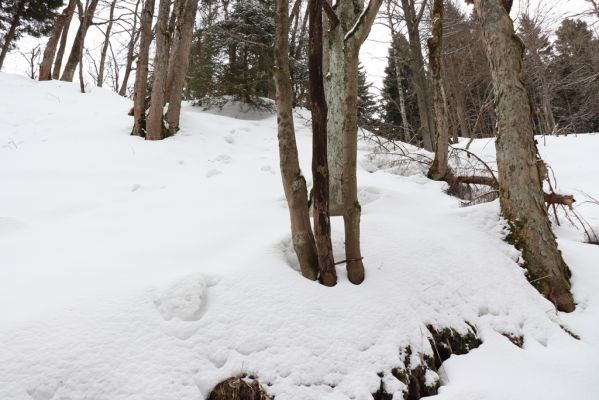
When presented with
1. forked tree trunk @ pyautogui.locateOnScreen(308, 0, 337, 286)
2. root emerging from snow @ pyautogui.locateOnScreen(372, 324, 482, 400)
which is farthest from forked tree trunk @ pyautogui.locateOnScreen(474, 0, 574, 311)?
forked tree trunk @ pyautogui.locateOnScreen(308, 0, 337, 286)

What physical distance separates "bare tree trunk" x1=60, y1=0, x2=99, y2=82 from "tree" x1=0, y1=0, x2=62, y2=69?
2.78 m

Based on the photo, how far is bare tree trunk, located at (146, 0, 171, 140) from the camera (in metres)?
6.18

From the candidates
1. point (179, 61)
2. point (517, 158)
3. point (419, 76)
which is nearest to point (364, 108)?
point (419, 76)

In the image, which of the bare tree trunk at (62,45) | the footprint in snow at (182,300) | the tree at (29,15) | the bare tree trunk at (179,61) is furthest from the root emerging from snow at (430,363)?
the tree at (29,15)

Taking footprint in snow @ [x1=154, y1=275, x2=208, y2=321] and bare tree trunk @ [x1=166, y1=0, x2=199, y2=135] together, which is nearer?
footprint in snow @ [x1=154, y1=275, x2=208, y2=321]

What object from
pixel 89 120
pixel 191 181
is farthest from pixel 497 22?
pixel 89 120

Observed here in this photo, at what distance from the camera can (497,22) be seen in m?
3.20

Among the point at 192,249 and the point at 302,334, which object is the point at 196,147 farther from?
the point at 302,334

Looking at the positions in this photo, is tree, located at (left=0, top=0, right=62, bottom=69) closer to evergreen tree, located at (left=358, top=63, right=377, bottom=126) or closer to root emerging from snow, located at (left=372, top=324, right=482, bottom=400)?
evergreen tree, located at (left=358, top=63, right=377, bottom=126)

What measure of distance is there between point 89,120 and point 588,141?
1083cm

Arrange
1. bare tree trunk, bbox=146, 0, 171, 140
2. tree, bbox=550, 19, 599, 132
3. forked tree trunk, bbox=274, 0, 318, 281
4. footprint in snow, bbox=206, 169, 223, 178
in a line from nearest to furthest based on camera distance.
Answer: forked tree trunk, bbox=274, 0, 318, 281, footprint in snow, bbox=206, 169, 223, 178, bare tree trunk, bbox=146, 0, 171, 140, tree, bbox=550, 19, 599, 132

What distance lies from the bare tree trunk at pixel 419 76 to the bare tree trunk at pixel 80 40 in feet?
31.5

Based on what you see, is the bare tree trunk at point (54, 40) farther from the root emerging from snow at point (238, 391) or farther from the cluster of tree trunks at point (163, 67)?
the root emerging from snow at point (238, 391)

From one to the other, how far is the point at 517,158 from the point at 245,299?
266 cm
